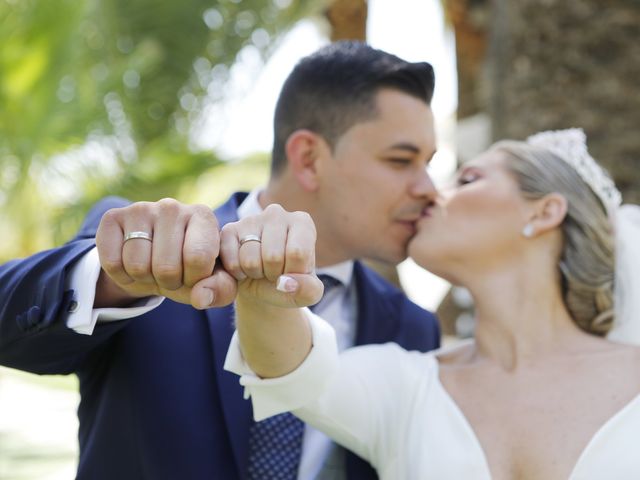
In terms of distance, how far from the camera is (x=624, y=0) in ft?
16.0

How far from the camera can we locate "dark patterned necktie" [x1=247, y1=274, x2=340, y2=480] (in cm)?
288

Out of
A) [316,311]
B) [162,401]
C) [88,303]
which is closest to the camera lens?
[88,303]

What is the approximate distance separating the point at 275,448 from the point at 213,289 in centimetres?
138

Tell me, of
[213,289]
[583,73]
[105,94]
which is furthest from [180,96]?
[213,289]

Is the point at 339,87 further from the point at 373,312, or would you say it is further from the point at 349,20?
the point at 349,20

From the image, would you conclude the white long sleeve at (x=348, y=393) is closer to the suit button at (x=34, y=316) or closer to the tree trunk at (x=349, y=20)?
the suit button at (x=34, y=316)

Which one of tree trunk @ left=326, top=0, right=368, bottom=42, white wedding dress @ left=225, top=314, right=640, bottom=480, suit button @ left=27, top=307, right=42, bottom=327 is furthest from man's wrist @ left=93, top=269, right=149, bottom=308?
tree trunk @ left=326, top=0, right=368, bottom=42

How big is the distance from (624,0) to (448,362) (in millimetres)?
2668

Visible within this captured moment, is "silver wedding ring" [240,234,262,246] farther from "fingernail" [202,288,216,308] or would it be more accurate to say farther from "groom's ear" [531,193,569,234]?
"groom's ear" [531,193,569,234]

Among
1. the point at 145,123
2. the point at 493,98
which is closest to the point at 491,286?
the point at 493,98

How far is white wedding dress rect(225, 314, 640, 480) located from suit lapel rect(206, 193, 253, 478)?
189 mm

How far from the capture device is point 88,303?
2.16 metres

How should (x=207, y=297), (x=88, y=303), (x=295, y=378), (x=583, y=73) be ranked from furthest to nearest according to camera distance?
(x=583, y=73)
(x=295, y=378)
(x=88, y=303)
(x=207, y=297)

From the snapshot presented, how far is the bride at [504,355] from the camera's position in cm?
246
